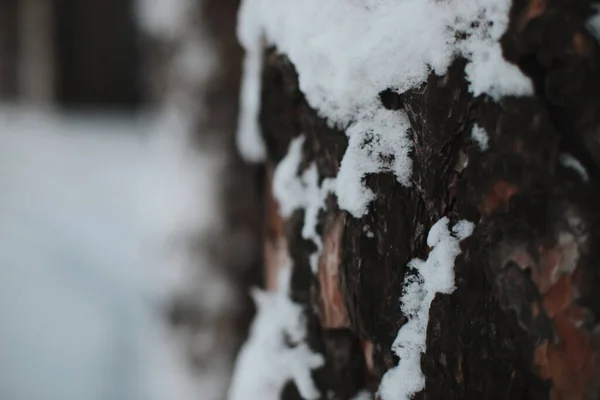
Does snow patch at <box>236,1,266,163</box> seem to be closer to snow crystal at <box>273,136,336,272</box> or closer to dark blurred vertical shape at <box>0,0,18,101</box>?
snow crystal at <box>273,136,336,272</box>

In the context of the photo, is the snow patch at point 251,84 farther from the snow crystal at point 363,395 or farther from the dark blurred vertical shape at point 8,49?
the dark blurred vertical shape at point 8,49

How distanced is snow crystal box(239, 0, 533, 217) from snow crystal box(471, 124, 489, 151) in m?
0.03

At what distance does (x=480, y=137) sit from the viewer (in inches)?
17.9

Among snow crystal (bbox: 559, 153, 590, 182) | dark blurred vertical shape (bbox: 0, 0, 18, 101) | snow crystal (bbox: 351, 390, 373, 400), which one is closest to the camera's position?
snow crystal (bbox: 559, 153, 590, 182)

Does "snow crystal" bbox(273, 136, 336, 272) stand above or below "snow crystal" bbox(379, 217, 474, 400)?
above

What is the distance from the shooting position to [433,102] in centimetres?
49

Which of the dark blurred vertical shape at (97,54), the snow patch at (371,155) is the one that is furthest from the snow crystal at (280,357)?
the dark blurred vertical shape at (97,54)

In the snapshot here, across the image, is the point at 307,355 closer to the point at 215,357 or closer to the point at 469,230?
the point at 469,230

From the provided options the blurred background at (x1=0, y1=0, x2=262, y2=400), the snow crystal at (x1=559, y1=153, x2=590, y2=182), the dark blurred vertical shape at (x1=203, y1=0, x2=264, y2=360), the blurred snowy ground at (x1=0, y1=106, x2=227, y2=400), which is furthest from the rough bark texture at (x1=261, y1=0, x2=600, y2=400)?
the blurred snowy ground at (x1=0, y1=106, x2=227, y2=400)

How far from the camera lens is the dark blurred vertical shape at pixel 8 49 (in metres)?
4.66

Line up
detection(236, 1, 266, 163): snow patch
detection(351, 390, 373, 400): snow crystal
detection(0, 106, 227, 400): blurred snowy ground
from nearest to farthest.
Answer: detection(351, 390, 373, 400): snow crystal < detection(236, 1, 266, 163): snow patch < detection(0, 106, 227, 400): blurred snowy ground

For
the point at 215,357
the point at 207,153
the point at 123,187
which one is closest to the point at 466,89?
the point at 207,153

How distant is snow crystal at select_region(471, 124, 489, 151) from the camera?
0.45 metres

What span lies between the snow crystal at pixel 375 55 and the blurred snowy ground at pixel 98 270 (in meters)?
1.12
